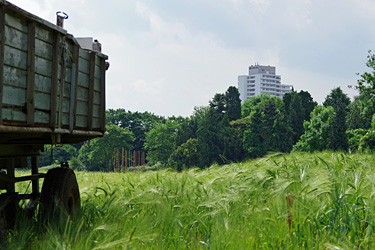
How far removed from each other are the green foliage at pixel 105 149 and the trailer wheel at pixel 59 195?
64858 millimetres

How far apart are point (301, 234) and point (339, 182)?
135cm

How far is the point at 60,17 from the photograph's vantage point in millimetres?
6680

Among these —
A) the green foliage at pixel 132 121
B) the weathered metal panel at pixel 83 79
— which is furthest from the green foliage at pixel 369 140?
the green foliage at pixel 132 121

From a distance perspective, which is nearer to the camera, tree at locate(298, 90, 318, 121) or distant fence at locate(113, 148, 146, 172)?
distant fence at locate(113, 148, 146, 172)

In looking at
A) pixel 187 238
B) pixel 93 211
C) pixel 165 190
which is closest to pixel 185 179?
pixel 165 190

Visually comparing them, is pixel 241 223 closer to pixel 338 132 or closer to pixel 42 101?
pixel 42 101

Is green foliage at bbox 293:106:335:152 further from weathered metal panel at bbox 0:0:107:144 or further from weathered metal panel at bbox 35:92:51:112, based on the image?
weathered metal panel at bbox 35:92:51:112

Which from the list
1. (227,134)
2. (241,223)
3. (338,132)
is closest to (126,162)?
(338,132)

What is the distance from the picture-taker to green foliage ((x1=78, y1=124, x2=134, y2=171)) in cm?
7275

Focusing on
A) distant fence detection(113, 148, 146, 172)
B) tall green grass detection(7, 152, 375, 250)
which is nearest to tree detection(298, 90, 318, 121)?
distant fence detection(113, 148, 146, 172)

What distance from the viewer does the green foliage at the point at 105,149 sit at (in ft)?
239

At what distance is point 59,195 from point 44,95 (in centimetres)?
162

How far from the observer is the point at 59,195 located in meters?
6.48

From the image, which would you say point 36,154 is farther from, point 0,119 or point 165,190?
point 0,119
